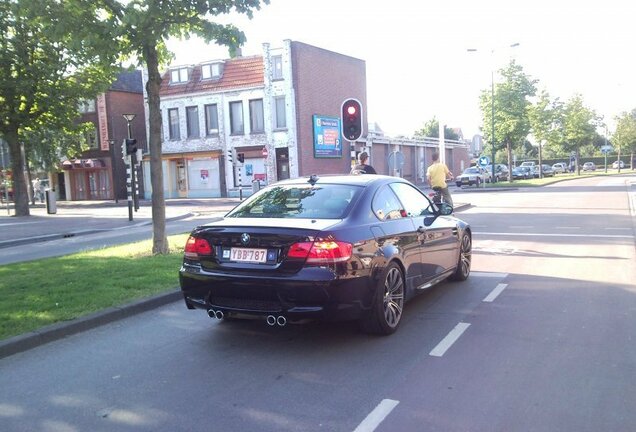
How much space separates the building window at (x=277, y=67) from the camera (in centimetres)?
3681

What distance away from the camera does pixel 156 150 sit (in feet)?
33.9

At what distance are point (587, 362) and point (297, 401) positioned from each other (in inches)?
97.0

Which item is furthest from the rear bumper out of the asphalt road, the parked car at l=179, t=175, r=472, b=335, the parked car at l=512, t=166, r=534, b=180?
the parked car at l=512, t=166, r=534, b=180

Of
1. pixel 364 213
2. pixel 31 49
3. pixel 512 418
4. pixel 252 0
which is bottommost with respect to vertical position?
pixel 512 418

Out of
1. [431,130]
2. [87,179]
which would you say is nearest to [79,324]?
[87,179]

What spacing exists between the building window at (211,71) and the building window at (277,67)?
197 inches

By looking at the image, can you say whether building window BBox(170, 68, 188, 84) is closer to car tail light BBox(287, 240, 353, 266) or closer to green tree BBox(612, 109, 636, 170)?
car tail light BBox(287, 240, 353, 266)

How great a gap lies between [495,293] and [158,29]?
659 cm

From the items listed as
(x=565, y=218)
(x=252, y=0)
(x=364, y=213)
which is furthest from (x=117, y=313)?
(x=565, y=218)

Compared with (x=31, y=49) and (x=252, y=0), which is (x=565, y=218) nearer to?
(x=252, y=0)

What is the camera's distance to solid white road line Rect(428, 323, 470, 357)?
5.04 m

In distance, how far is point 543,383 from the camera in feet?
14.0

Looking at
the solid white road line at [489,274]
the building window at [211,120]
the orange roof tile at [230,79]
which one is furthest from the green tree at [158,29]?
the building window at [211,120]

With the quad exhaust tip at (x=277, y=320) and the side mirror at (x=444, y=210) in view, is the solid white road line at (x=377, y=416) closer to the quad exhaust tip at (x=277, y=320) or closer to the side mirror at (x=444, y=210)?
the quad exhaust tip at (x=277, y=320)
